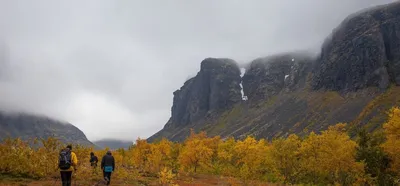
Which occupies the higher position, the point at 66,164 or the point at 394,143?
the point at 394,143

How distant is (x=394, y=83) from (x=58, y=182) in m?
206

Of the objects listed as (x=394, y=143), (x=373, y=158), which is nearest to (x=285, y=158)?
(x=373, y=158)

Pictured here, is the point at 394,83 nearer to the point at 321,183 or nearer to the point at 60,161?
Answer: the point at 321,183

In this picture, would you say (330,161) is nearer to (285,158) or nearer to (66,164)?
(285,158)

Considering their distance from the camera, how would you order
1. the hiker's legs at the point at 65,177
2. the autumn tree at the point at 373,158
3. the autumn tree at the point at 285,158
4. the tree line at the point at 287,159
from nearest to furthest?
the hiker's legs at the point at 65,177, the tree line at the point at 287,159, the autumn tree at the point at 373,158, the autumn tree at the point at 285,158

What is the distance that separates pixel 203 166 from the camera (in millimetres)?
63125

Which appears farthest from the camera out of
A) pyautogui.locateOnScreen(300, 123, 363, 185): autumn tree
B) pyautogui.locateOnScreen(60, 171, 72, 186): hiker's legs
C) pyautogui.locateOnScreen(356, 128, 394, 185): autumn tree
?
pyautogui.locateOnScreen(356, 128, 394, 185): autumn tree

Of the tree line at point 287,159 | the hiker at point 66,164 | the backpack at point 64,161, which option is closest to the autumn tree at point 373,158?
the tree line at point 287,159

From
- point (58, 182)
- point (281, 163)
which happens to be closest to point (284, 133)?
point (281, 163)

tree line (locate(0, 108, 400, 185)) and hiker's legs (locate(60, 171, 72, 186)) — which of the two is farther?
tree line (locate(0, 108, 400, 185))

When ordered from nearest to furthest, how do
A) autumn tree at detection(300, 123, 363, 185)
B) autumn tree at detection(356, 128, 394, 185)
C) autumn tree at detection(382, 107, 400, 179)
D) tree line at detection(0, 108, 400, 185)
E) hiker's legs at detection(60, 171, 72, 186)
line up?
hiker's legs at detection(60, 171, 72, 186)
tree line at detection(0, 108, 400, 185)
autumn tree at detection(300, 123, 363, 185)
autumn tree at detection(356, 128, 394, 185)
autumn tree at detection(382, 107, 400, 179)

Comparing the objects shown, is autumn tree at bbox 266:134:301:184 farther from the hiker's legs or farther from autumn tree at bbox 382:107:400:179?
the hiker's legs

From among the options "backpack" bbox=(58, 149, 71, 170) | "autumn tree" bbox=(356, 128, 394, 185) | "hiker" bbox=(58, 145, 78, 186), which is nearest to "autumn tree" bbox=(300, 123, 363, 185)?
"autumn tree" bbox=(356, 128, 394, 185)

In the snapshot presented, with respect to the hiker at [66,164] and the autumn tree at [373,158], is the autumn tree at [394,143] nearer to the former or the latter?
the autumn tree at [373,158]
